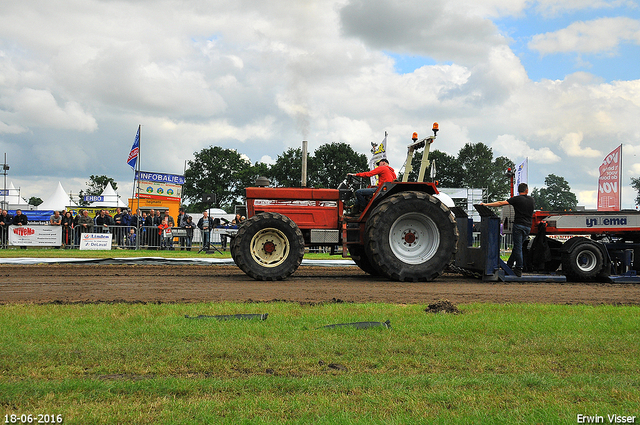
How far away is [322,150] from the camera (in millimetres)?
57688

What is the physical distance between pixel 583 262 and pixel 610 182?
13230 mm

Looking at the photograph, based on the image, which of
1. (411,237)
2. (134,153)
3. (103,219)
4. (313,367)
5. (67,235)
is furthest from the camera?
(134,153)

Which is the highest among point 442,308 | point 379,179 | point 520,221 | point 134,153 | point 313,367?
point 134,153

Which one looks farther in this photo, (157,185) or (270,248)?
(157,185)

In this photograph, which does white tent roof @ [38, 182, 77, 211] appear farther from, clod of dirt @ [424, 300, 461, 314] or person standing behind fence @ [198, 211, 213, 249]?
clod of dirt @ [424, 300, 461, 314]

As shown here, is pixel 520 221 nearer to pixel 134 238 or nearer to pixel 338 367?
pixel 338 367

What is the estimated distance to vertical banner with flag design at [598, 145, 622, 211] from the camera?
21.5 metres

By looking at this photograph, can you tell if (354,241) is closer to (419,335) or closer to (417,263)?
(417,263)

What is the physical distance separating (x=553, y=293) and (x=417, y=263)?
2.36 meters

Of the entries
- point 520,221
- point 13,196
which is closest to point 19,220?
point 520,221

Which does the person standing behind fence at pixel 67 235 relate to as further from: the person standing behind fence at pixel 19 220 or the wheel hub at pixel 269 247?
the wheel hub at pixel 269 247

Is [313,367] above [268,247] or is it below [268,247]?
below

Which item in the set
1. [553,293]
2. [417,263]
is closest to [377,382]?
[553,293]

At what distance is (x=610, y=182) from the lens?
22.0 meters
